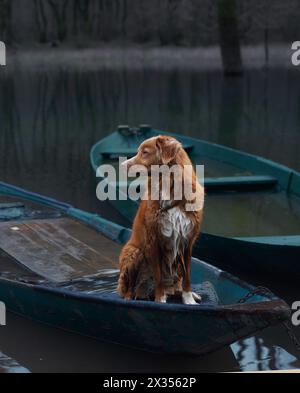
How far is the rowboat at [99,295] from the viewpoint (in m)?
6.14

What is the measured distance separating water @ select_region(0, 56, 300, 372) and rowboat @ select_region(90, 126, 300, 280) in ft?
1.40

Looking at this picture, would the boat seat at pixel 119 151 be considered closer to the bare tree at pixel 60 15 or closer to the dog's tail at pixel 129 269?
the dog's tail at pixel 129 269

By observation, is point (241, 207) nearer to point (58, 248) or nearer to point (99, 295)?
point (58, 248)

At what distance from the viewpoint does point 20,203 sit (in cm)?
1010

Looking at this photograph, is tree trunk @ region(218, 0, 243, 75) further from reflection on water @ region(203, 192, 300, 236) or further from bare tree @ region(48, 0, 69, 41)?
reflection on water @ region(203, 192, 300, 236)

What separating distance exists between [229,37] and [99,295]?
83.1 ft

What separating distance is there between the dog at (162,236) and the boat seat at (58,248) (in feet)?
4.61

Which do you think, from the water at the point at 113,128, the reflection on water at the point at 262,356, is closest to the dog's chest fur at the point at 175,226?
the water at the point at 113,128

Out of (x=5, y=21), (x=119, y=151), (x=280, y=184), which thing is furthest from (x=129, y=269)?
(x=5, y=21)

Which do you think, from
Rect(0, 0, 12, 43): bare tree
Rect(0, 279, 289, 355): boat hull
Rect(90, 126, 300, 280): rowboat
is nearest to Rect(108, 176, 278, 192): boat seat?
Rect(90, 126, 300, 280): rowboat

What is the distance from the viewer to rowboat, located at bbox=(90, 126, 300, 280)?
321 inches

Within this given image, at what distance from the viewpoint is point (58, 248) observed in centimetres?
864

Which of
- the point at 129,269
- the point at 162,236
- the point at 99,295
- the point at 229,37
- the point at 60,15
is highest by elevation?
the point at 60,15

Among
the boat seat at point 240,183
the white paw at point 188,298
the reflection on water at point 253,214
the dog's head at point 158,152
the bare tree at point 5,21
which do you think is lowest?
the white paw at point 188,298
